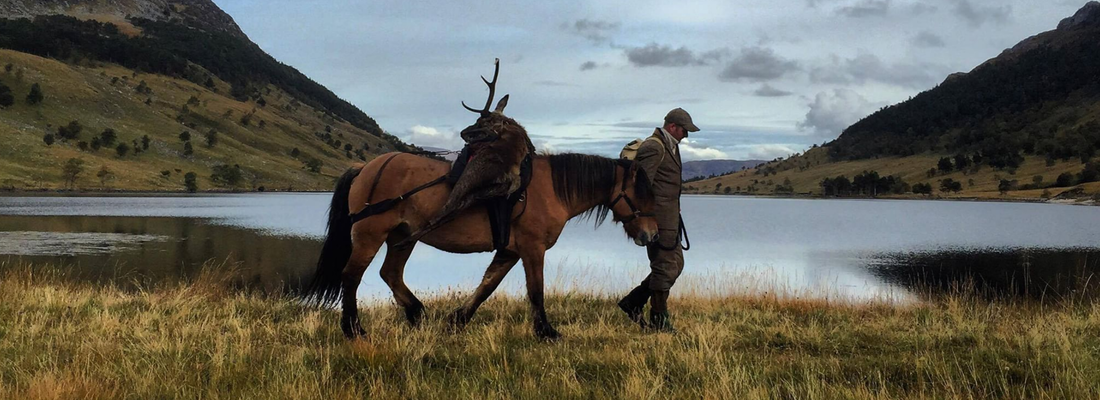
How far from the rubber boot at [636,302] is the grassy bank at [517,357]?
0.16m

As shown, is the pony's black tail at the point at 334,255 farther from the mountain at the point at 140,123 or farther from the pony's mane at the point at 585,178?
the mountain at the point at 140,123

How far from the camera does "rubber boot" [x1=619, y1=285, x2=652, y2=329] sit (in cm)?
652

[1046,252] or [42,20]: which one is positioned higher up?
[42,20]

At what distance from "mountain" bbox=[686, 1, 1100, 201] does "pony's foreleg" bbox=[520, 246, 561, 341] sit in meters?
90.4

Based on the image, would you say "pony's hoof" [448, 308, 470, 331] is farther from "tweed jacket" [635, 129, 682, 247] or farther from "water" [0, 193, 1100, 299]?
"water" [0, 193, 1100, 299]

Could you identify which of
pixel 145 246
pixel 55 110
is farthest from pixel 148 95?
pixel 145 246

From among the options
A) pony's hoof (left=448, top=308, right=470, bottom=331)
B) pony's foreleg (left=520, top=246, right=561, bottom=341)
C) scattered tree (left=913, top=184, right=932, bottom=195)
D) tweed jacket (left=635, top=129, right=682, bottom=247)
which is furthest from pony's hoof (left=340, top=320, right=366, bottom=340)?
scattered tree (left=913, top=184, right=932, bottom=195)

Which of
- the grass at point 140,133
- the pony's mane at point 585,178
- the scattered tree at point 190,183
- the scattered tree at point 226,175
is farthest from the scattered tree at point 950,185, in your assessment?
the pony's mane at point 585,178

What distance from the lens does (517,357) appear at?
4742mm

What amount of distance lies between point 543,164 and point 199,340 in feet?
10.5

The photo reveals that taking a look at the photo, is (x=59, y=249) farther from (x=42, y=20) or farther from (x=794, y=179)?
(x=42, y=20)

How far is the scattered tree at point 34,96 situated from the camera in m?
91.5

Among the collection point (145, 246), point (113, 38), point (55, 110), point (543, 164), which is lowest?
point (145, 246)

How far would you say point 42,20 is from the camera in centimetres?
15175
